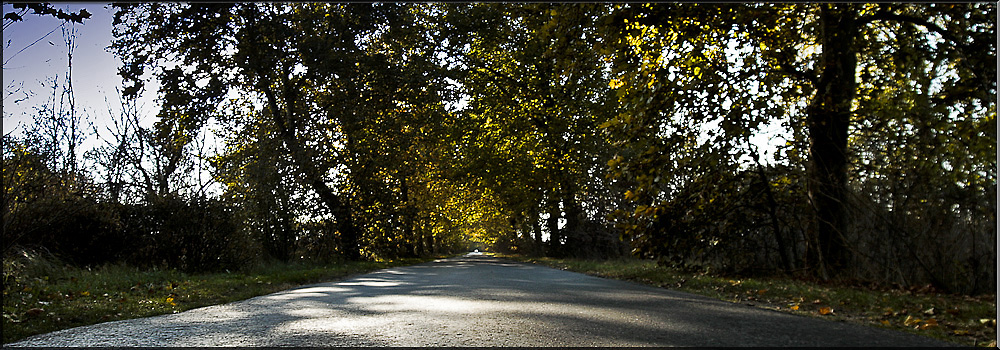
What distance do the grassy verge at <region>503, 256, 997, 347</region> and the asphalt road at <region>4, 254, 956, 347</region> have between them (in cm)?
40

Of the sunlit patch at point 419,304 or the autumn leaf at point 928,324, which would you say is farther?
the sunlit patch at point 419,304

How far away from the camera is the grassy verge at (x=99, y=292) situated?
6025mm

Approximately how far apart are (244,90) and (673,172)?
1760 cm

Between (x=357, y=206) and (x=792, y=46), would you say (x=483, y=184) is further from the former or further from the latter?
(x=792, y=46)

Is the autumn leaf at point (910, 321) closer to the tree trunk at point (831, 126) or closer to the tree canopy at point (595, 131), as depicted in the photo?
the tree canopy at point (595, 131)

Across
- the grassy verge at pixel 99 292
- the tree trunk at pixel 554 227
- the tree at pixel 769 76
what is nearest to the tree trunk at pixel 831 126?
the tree at pixel 769 76

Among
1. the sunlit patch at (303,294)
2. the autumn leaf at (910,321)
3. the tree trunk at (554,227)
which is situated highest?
the tree trunk at (554,227)

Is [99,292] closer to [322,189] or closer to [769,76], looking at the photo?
[769,76]

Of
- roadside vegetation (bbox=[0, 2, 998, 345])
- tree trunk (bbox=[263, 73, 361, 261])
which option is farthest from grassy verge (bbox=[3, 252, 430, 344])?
tree trunk (bbox=[263, 73, 361, 261])

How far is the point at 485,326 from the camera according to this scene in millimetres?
5457

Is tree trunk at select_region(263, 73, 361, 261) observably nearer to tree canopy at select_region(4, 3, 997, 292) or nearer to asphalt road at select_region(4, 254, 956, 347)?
tree canopy at select_region(4, 3, 997, 292)

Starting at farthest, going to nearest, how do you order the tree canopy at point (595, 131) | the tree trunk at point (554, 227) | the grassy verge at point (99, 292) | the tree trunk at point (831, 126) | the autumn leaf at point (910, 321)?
the tree trunk at point (554, 227) → the tree trunk at point (831, 126) → the tree canopy at point (595, 131) → the grassy verge at point (99, 292) → the autumn leaf at point (910, 321)

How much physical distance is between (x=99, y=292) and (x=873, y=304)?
9.03m

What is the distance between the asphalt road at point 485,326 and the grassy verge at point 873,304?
40 cm
